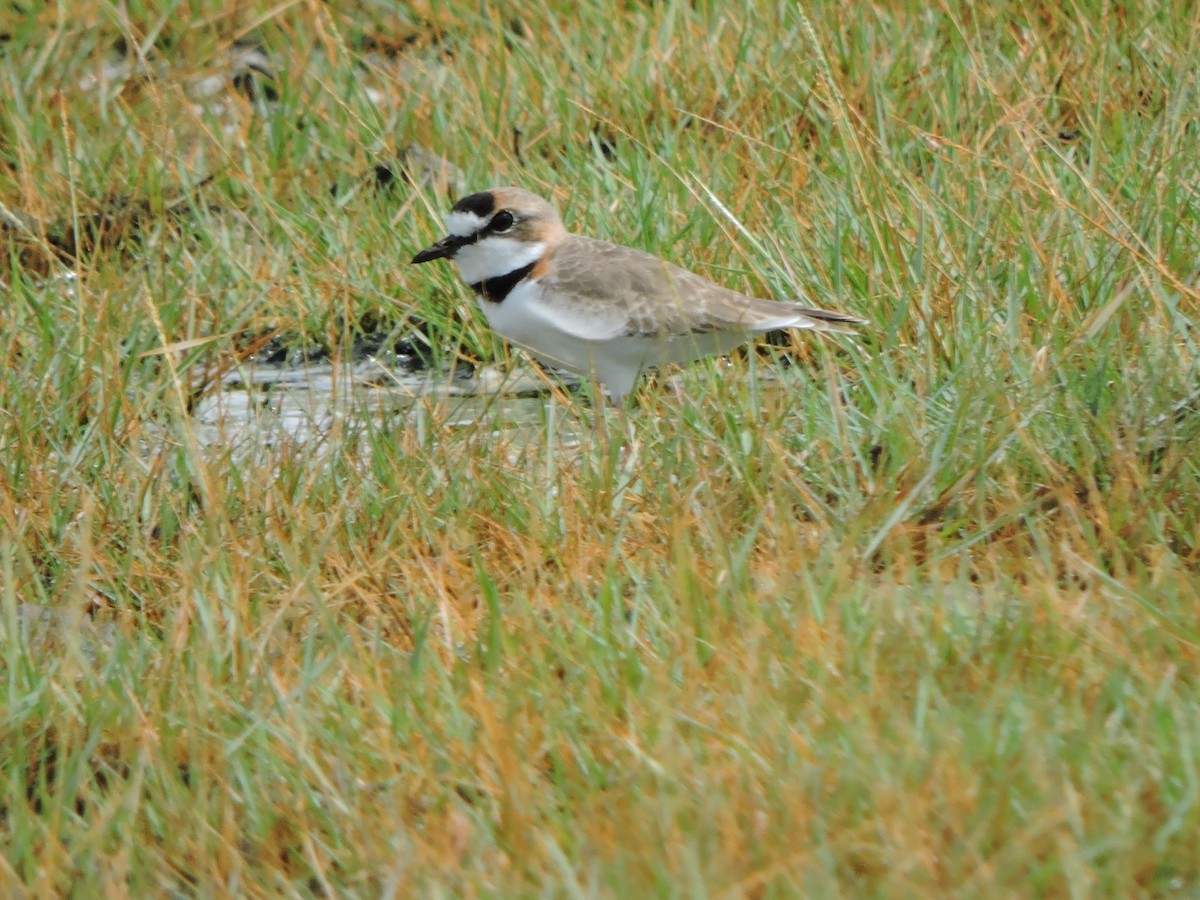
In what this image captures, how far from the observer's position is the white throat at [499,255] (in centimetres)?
447

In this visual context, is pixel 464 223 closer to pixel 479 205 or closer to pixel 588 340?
pixel 479 205

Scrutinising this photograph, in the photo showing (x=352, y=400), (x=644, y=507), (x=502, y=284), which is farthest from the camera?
(x=502, y=284)

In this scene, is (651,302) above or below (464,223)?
below

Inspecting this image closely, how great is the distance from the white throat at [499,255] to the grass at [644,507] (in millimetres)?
286

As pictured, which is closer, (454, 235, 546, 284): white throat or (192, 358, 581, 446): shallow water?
(192, 358, 581, 446): shallow water

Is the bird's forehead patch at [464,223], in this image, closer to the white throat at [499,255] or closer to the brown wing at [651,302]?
the white throat at [499,255]

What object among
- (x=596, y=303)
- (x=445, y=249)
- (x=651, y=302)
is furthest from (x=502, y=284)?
(x=651, y=302)

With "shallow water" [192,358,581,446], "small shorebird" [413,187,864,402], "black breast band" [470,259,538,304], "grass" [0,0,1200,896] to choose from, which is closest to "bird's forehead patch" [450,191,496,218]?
"small shorebird" [413,187,864,402]

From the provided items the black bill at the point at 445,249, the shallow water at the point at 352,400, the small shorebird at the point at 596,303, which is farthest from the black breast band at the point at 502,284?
the shallow water at the point at 352,400

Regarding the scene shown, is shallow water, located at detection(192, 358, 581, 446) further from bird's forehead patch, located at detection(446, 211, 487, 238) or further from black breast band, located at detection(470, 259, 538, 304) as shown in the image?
bird's forehead patch, located at detection(446, 211, 487, 238)

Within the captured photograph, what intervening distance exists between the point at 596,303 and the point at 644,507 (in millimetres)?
927

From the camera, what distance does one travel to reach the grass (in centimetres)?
234

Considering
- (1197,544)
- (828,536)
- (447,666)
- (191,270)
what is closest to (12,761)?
(447,666)

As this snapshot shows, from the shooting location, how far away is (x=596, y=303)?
14.0ft
